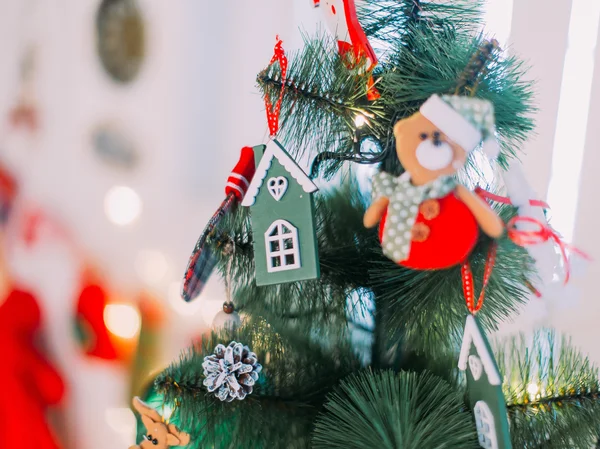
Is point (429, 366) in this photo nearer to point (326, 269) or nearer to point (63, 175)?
point (326, 269)

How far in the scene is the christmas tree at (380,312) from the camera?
35 centimetres

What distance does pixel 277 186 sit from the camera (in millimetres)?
392

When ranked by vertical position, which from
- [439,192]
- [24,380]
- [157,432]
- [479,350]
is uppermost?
[439,192]

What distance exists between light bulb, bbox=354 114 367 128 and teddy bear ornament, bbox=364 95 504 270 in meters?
0.06

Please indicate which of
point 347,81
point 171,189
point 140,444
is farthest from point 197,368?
point 171,189

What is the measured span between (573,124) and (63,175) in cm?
82

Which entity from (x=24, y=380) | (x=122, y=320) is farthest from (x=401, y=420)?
(x=24, y=380)

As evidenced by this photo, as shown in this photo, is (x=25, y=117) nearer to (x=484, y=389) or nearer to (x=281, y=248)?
(x=281, y=248)

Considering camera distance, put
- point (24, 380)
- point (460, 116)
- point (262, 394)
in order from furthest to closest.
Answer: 1. point (24, 380)
2. point (262, 394)
3. point (460, 116)

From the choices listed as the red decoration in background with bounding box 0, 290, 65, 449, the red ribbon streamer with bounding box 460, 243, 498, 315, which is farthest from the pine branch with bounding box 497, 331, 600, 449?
the red decoration in background with bounding box 0, 290, 65, 449

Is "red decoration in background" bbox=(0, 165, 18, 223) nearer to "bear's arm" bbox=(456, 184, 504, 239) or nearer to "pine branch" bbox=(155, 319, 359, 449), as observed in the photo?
"pine branch" bbox=(155, 319, 359, 449)

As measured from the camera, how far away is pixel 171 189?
0.86 metres

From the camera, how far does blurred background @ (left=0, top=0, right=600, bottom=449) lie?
840 millimetres

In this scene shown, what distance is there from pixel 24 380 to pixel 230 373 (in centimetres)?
66
